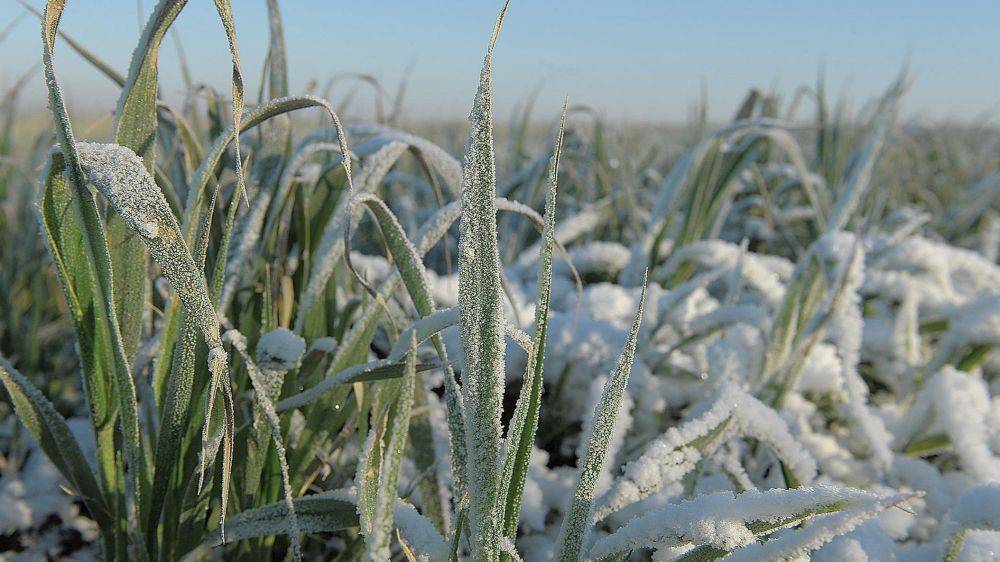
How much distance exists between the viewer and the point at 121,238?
598 mm

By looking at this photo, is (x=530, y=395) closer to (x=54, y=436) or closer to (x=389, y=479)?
(x=389, y=479)

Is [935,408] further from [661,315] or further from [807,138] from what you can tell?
[807,138]

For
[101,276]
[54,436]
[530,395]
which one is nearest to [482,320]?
[530,395]

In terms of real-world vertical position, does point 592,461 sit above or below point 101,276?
below

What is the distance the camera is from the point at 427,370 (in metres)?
0.56

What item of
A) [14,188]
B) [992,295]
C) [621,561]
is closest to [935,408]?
[992,295]

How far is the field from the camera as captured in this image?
1.57 feet

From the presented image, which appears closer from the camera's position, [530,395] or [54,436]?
[530,395]

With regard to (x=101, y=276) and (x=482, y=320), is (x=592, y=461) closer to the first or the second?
(x=482, y=320)

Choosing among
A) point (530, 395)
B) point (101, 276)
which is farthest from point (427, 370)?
point (101, 276)

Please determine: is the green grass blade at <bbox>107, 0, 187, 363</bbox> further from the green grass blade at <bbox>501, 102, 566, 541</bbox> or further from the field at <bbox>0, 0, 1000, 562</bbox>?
the green grass blade at <bbox>501, 102, 566, 541</bbox>

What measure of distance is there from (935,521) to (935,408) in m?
0.17

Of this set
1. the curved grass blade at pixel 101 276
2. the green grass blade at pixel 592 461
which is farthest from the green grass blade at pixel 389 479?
the curved grass blade at pixel 101 276

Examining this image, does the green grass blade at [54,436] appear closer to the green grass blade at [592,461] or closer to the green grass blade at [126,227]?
the green grass blade at [126,227]
